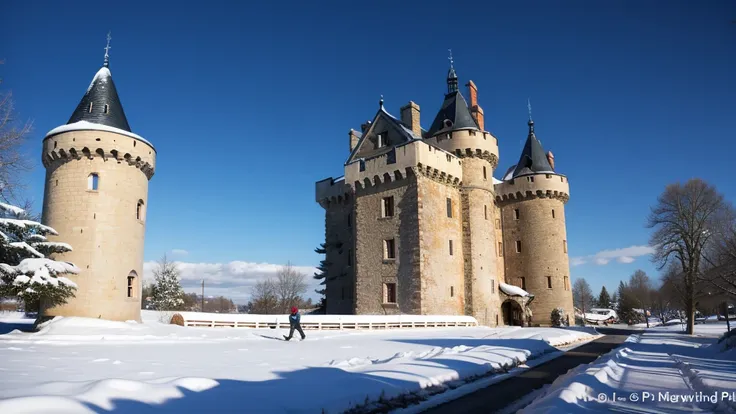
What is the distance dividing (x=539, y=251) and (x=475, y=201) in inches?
365

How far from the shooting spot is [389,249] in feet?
103

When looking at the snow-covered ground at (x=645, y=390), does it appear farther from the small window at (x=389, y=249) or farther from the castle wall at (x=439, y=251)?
the small window at (x=389, y=249)

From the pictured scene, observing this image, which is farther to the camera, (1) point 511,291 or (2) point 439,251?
(1) point 511,291

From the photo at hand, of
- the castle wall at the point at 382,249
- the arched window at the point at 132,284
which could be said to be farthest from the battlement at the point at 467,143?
the arched window at the point at 132,284

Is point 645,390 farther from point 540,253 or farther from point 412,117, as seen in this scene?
point 540,253

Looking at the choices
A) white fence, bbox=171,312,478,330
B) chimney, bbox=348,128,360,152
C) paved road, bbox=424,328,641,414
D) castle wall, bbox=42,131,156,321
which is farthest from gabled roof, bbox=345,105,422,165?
paved road, bbox=424,328,641,414

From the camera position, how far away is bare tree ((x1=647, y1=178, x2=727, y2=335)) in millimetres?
32206

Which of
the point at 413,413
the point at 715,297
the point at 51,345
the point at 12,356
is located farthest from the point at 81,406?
the point at 715,297

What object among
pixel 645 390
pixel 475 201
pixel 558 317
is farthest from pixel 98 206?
pixel 558 317

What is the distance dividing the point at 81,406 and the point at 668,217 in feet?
124

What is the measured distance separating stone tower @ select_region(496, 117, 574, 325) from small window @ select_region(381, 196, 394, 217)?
13977 millimetres

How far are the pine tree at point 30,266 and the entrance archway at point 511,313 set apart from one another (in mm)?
29637

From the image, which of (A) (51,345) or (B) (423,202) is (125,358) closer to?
(A) (51,345)

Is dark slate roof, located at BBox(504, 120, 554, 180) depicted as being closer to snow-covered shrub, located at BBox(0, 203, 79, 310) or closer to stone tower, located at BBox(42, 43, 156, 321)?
stone tower, located at BBox(42, 43, 156, 321)
